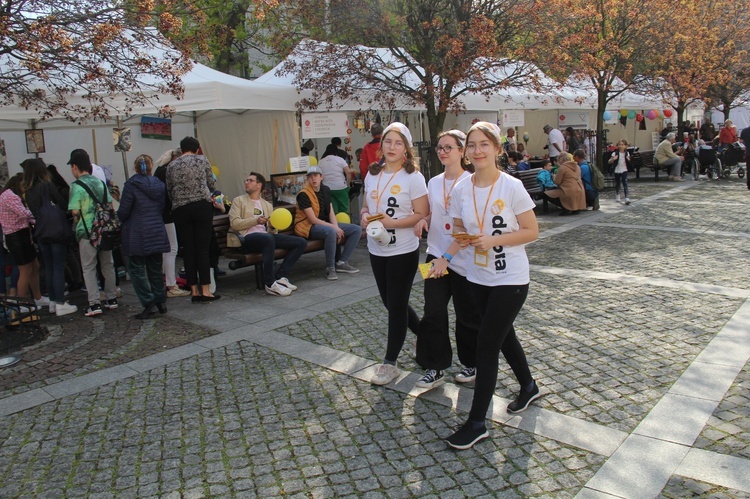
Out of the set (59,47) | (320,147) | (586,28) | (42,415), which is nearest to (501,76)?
(586,28)

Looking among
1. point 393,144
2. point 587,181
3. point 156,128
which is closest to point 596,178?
point 587,181

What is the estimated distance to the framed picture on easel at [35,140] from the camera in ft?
33.8

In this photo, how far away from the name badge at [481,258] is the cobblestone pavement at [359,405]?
107 cm

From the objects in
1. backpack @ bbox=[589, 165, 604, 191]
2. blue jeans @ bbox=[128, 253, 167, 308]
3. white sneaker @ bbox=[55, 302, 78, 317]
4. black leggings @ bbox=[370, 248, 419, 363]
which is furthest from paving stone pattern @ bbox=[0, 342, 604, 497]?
backpack @ bbox=[589, 165, 604, 191]

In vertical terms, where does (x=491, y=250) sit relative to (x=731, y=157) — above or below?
below

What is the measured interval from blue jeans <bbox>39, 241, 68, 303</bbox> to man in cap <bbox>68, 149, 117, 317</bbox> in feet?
1.16

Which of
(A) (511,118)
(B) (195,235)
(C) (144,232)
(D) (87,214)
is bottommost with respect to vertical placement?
(B) (195,235)

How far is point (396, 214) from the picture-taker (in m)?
4.40

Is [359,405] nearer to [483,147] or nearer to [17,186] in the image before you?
[483,147]

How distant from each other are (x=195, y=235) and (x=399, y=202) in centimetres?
361

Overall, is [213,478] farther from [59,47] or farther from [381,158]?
[59,47]

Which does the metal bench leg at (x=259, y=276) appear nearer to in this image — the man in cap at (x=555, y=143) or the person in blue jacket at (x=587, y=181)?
the person in blue jacket at (x=587, y=181)

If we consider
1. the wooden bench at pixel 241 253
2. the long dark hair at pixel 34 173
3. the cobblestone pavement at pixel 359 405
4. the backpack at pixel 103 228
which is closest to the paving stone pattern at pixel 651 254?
the cobblestone pavement at pixel 359 405

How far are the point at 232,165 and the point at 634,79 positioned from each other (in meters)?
12.1
